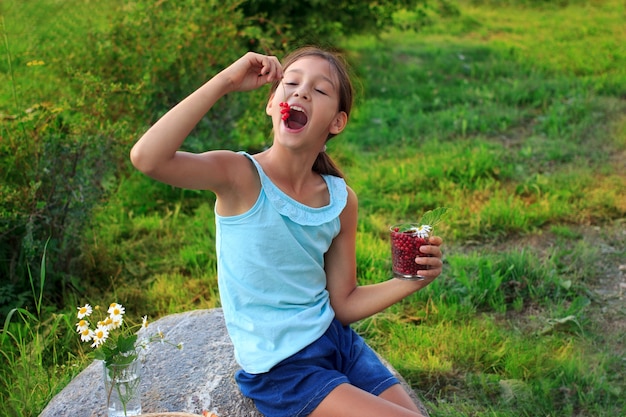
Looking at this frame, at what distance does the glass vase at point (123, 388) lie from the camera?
2.18m

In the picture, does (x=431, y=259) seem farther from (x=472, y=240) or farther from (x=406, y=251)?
(x=472, y=240)

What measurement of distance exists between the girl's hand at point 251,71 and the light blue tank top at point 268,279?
0.22m

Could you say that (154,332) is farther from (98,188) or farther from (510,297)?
(510,297)

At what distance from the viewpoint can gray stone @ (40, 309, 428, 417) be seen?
2393 millimetres

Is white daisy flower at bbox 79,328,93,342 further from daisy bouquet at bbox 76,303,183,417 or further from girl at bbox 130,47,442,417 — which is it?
girl at bbox 130,47,442,417

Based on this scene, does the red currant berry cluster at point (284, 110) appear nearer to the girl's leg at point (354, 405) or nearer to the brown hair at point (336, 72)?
the brown hair at point (336, 72)

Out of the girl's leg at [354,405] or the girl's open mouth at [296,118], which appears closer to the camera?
the girl's leg at [354,405]

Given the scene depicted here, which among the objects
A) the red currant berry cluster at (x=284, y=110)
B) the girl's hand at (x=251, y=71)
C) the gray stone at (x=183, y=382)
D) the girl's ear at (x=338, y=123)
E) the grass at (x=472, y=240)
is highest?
the girl's hand at (x=251, y=71)

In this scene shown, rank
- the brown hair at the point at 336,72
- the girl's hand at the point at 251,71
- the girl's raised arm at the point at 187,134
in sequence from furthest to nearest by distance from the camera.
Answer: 1. the brown hair at the point at 336,72
2. the girl's hand at the point at 251,71
3. the girl's raised arm at the point at 187,134

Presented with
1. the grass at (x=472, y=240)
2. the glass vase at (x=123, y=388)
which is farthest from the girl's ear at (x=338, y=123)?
the grass at (x=472, y=240)

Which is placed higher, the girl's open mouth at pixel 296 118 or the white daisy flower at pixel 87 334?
the girl's open mouth at pixel 296 118

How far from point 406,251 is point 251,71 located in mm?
673

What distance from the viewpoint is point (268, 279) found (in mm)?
2223

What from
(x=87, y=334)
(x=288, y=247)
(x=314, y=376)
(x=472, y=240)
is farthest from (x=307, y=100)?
(x=472, y=240)
